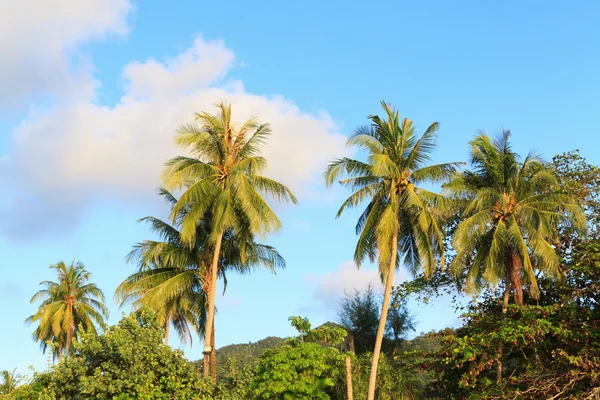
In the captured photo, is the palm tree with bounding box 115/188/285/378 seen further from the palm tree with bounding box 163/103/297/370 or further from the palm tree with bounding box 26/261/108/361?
the palm tree with bounding box 26/261/108/361

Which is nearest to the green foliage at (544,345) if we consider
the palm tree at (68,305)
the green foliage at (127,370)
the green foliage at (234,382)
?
the green foliage at (234,382)

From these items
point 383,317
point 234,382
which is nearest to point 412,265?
point 383,317

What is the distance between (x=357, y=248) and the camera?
22.9 m

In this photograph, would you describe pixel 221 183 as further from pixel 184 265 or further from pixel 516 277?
pixel 516 277

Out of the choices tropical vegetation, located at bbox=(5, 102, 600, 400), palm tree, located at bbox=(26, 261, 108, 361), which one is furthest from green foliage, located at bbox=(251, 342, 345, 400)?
palm tree, located at bbox=(26, 261, 108, 361)

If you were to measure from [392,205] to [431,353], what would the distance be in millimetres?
4945

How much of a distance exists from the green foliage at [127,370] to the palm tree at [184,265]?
7103mm

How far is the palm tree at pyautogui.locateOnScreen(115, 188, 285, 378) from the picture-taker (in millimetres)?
25167

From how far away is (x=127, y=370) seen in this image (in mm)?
16562

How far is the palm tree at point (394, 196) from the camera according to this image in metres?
22.2

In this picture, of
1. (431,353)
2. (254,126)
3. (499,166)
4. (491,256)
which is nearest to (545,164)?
(499,166)

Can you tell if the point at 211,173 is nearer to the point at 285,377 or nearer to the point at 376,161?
the point at 376,161

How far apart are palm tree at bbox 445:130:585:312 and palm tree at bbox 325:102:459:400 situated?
1.02 m

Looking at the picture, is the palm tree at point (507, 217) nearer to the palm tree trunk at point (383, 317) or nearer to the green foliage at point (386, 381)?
the palm tree trunk at point (383, 317)
